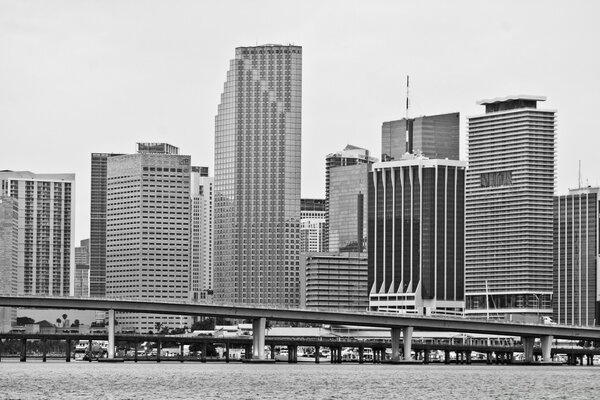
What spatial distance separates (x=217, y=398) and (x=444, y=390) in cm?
3316

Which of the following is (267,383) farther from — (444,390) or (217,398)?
(217,398)

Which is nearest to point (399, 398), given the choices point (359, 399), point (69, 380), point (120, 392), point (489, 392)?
point (359, 399)

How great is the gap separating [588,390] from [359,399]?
1469 inches

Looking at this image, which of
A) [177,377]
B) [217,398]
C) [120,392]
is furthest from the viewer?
[177,377]

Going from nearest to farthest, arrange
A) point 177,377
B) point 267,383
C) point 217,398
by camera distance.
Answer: point 217,398
point 267,383
point 177,377

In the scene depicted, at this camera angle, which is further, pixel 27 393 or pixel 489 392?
pixel 489 392

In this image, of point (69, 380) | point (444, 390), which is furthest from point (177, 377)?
point (444, 390)

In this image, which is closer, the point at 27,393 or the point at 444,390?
the point at 27,393

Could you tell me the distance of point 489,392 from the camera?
497 feet

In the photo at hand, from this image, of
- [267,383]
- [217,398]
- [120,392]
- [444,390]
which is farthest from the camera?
[267,383]

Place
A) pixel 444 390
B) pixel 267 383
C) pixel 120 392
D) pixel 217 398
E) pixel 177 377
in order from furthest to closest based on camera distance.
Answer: pixel 177 377 → pixel 267 383 → pixel 444 390 → pixel 120 392 → pixel 217 398

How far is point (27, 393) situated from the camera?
140 meters

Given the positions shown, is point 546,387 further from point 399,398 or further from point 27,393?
point 27,393

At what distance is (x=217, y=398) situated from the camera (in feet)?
440
